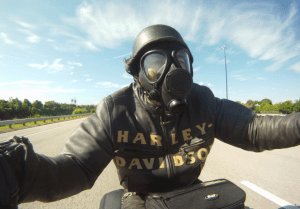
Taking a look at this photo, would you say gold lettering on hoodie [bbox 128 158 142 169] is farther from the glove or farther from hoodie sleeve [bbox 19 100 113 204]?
the glove

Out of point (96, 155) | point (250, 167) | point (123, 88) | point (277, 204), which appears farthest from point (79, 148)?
point (250, 167)

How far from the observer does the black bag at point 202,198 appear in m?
1.06

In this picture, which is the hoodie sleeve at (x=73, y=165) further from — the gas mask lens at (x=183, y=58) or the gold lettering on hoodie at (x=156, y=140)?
the gas mask lens at (x=183, y=58)

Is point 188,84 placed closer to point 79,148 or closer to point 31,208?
point 79,148

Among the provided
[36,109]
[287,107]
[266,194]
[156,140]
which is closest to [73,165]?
[156,140]

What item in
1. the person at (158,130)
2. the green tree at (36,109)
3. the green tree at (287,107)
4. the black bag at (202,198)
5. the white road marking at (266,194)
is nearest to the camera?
the black bag at (202,198)

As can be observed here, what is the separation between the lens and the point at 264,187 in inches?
121

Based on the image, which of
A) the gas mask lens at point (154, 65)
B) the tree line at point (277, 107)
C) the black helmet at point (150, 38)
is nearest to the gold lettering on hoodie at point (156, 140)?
the gas mask lens at point (154, 65)

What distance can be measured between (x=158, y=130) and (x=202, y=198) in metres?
0.62

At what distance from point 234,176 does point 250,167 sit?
2.74 ft

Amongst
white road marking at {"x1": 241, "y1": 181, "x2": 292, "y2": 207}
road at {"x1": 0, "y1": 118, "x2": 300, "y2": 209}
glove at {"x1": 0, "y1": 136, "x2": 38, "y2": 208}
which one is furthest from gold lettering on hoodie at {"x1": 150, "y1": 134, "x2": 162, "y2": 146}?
white road marking at {"x1": 241, "y1": 181, "x2": 292, "y2": 207}

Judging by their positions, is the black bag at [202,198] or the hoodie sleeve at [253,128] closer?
the black bag at [202,198]

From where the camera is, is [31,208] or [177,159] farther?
[31,208]

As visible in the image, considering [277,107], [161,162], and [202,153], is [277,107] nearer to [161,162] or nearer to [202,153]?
[202,153]
